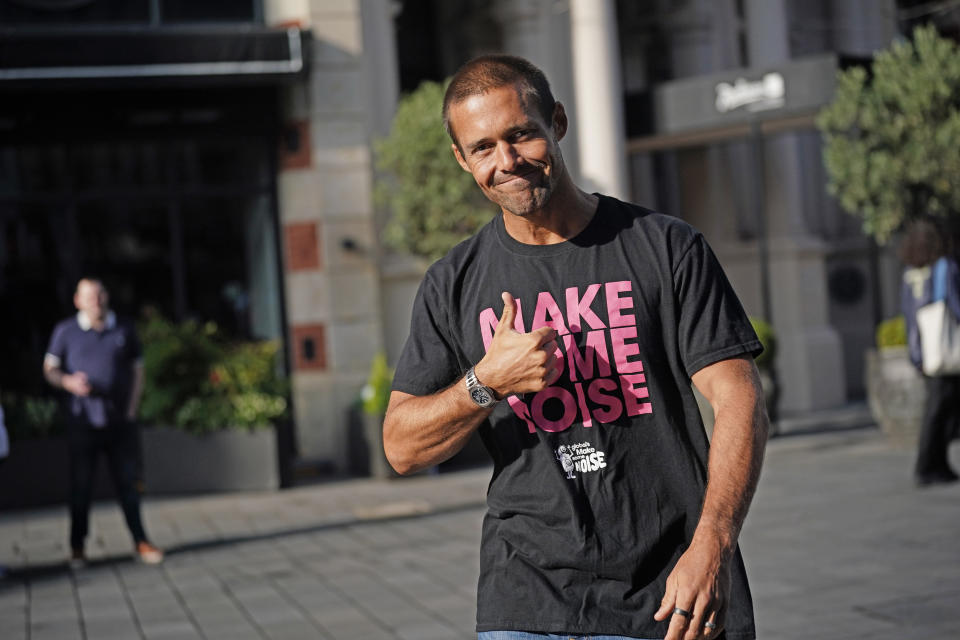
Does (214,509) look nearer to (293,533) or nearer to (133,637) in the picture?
(293,533)

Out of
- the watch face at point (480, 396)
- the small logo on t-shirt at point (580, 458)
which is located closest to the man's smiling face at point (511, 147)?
the watch face at point (480, 396)

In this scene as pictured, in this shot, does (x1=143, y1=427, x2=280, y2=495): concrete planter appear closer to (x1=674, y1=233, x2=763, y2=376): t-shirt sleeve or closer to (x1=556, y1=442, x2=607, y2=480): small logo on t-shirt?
(x1=556, y1=442, x2=607, y2=480): small logo on t-shirt

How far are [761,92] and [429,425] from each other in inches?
478

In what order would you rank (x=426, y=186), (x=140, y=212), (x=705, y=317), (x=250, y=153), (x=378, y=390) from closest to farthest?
(x=705, y=317)
(x=378, y=390)
(x=426, y=186)
(x=140, y=212)
(x=250, y=153)

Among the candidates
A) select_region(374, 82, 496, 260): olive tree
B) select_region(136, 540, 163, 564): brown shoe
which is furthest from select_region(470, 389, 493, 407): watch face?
select_region(374, 82, 496, 260): olive tree

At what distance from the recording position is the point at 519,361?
2.70 meters

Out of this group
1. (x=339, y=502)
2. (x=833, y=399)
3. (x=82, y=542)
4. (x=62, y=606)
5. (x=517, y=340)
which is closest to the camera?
(x=517, y=340)

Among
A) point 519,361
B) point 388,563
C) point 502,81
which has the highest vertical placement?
point 502,81

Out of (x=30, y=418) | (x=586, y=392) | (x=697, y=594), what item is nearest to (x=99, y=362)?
(x=30, y=418)

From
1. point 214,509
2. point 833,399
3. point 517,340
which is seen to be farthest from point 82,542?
point 833,399

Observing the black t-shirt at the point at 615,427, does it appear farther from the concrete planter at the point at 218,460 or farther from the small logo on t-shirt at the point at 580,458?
Result: the concrete planter at the point at 218,460

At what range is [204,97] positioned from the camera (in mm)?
14875

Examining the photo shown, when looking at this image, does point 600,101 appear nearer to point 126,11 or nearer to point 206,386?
point 126,11

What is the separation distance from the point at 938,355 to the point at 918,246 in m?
0.84
